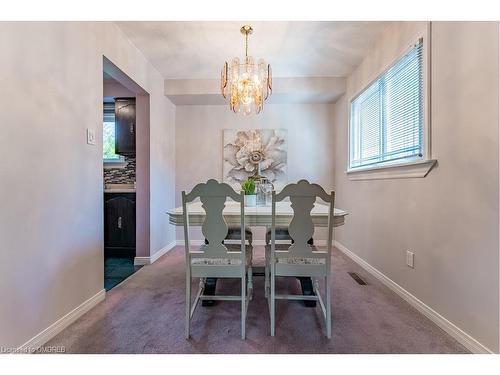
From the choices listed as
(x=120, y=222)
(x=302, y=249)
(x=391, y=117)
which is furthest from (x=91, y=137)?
(x=391, y=117)

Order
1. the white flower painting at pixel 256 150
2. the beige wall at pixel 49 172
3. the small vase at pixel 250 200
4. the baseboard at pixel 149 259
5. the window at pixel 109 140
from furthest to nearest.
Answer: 1. the white flower painting at pixel 256 150
2. the window at pixel 109 140
3. the baseboard at pixel 149 259
4. the small vase at pixel 250 200
5. the beige wall at pixel 49 172

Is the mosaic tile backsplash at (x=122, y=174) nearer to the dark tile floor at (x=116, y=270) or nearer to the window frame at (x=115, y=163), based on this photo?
the window frame at (x=115, y=163)

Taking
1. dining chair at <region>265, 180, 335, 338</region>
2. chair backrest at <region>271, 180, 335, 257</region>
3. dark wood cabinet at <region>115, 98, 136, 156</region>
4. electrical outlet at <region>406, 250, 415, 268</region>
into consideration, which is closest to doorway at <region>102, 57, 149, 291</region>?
dark wood cabinet at <region>115, 98, 136, 156</region>

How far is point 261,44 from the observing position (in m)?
2.53

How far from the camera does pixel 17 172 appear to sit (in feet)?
4.23

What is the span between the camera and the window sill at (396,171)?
175 centimetres

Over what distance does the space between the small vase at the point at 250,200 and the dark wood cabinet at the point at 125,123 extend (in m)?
2.08

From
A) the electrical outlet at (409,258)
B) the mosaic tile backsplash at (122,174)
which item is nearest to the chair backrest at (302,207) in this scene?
the electrical outlet at (409,258)

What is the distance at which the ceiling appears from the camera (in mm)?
2236

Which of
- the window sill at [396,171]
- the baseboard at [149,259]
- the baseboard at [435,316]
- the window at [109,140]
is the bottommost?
the baseboard at [149,259]

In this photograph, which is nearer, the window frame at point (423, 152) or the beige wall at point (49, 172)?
the beige wall at point (49, 172)

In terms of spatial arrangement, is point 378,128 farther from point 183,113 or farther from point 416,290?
point 183,113

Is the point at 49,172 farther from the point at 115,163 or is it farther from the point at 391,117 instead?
the point at 391,117
